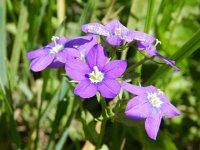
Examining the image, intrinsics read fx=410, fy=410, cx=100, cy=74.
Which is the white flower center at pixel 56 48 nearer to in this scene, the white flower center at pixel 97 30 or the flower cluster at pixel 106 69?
the flower cluster at pixel 106 69

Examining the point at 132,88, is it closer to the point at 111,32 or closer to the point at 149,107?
the point at 149,107

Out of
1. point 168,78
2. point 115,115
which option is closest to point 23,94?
point 168,78

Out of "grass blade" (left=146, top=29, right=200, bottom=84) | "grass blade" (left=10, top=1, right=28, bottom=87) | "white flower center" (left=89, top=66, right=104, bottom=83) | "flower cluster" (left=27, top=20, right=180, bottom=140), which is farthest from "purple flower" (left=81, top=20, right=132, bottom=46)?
"grass blade" (left=10, top=1, right=28, bottom=87)

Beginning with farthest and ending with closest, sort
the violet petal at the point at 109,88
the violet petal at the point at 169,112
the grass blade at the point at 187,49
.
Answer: the grass blade at the point at 187,49 < the violet petal at the point at 169,112 < the violet petal at the point at 109,88

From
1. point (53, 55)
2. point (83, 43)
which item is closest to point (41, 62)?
point (53, 55)

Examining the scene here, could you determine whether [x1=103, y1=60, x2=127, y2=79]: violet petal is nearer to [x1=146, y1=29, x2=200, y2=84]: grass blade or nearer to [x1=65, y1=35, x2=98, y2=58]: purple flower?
[x1=65, y1=35, x2=98, y2=58]: purple flower

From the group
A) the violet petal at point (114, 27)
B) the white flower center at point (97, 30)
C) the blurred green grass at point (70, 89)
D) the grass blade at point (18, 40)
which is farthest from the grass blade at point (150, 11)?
the grass blade at point (18, 40)
